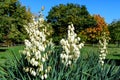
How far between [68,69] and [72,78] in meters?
0.33

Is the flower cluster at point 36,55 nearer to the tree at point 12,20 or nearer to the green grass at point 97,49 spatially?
the green grass at point 97,49

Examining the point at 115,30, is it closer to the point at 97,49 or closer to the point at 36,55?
the point at 97,49

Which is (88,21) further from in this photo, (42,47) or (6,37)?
(42,47)

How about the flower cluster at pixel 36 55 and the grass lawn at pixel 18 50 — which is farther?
the grass lawn at pixel 18 50

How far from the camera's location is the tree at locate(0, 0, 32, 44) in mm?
38750

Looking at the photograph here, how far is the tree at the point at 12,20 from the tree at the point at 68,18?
20872mm

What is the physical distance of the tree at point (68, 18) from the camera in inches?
2653

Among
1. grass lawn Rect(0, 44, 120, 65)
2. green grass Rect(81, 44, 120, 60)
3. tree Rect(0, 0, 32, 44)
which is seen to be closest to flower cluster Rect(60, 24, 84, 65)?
grass lawn Rect(0, 44, 120, 65)

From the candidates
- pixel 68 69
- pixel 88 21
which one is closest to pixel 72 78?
pixel 68 69

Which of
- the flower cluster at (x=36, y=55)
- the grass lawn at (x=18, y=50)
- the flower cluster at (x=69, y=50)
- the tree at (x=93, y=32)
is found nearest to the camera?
the flower cluster at (x=36, y=55)

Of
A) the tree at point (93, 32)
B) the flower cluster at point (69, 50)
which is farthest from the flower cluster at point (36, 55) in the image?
the tree at point (93, 32)

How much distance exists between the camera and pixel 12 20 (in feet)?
132

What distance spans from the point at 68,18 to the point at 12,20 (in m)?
29.6

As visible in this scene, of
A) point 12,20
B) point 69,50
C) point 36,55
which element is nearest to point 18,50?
point 69,50
